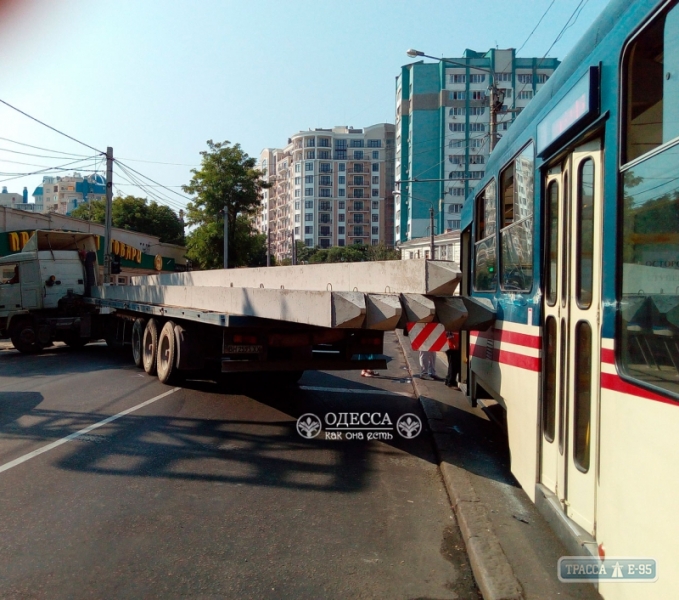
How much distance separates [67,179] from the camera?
507 feet

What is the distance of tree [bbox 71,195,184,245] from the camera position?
177 ft

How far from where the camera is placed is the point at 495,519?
15.6 ft

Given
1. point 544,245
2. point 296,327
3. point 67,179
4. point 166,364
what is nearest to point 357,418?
point 296,327

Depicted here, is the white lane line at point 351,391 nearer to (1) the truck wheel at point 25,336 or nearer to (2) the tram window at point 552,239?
(2) the tram window at point 552,239

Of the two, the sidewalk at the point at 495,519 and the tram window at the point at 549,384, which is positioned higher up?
the tram window at the point at 549,384

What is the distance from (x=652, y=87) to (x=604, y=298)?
1032mm

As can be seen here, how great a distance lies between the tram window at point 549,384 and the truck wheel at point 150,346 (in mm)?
8023

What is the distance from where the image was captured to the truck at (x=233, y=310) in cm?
534

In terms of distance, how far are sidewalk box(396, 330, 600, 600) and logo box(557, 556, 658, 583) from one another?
0.09m

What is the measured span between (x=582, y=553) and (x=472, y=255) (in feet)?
15.8

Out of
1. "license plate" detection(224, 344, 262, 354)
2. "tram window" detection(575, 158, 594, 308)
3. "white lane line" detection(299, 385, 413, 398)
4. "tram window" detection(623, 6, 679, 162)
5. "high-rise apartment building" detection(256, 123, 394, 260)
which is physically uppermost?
"high-rise apartment building" detection(256, 123, 394, 260)

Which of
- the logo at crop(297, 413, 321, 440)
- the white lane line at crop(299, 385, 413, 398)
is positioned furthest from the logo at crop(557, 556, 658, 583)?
the white lane line at crop(299, 385, 413, 398)

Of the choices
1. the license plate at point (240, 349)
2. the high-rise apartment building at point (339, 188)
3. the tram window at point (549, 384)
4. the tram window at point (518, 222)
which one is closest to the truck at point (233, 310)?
the license plate at point (240, 349)

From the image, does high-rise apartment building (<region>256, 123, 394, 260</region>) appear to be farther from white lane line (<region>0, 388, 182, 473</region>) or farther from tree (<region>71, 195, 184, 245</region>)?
white lane line (<region>0, 388, 182, 473</region>)
